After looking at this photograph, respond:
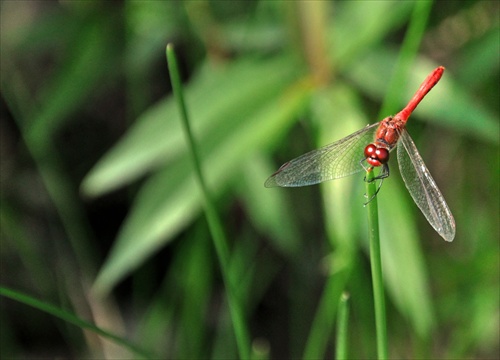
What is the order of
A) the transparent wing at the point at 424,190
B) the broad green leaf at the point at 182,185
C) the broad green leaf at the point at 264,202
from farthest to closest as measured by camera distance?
the broad green leaf at the point at 264,202 < the broad green leaf at the point at 182,185 < the transparent wing at the point at 424,190

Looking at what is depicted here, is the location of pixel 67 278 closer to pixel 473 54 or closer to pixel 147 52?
pixel 147 52

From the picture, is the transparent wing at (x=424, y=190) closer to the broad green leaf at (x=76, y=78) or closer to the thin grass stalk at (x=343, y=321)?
the thin grass stalk at (x=343, y=321)

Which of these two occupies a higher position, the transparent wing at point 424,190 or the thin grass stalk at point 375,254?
the transparent wing at point 424,190

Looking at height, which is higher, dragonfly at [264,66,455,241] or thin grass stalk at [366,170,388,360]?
dragonfly at [264,66,455,241]

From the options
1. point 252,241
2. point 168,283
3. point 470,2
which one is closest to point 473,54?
point 470,2

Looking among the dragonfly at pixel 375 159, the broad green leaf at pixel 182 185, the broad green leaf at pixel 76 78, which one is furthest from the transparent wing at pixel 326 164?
the broad green leaf at pixel 76 78

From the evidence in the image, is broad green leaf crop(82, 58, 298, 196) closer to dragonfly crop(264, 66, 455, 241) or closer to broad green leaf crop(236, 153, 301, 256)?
broad green leaf crop(236, 153, 301, 256)

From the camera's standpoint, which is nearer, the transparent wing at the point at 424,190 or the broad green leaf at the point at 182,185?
the transparent wing at the point at 424,190

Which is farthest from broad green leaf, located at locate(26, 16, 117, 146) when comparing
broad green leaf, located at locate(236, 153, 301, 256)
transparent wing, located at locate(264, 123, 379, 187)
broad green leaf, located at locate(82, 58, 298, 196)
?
transparent wing, located at locate(264, 123, 379, 187)
